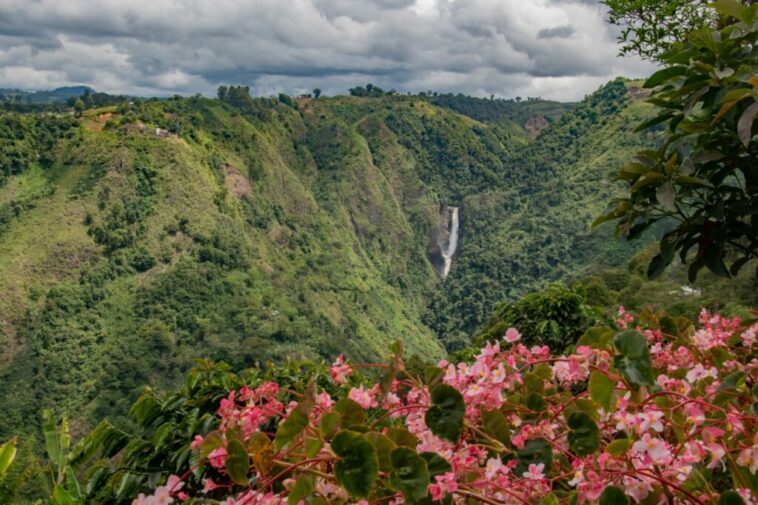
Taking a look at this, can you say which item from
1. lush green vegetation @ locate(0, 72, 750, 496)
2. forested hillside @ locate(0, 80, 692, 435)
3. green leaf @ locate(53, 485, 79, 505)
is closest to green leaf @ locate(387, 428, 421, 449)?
green leaf @ locate(53, 485, 79, 505)

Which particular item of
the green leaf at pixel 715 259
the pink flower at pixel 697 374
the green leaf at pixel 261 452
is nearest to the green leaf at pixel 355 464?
the green leaf at pixel 261 452

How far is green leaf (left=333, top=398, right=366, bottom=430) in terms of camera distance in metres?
1.47

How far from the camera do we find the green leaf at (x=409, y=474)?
1.30m

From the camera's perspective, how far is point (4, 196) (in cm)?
6600

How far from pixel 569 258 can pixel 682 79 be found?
296ft

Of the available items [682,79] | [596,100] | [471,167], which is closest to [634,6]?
[682,79]

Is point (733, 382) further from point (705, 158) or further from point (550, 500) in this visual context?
point (705, 158)

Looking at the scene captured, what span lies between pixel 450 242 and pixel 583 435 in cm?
12311

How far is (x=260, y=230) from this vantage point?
89188 millimetres

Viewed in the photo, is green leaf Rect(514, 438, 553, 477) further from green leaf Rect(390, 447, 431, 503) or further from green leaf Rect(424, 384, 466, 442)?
green leaf Rect(390, 447, 431, 503)

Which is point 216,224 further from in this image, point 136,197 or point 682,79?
point 682,79

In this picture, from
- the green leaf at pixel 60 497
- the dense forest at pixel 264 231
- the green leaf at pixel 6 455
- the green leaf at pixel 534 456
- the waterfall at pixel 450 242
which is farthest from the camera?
the waterfall at pixel 450 242

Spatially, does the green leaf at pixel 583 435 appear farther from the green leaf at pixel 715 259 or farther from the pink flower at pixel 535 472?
the green leaf at pixel 715 259

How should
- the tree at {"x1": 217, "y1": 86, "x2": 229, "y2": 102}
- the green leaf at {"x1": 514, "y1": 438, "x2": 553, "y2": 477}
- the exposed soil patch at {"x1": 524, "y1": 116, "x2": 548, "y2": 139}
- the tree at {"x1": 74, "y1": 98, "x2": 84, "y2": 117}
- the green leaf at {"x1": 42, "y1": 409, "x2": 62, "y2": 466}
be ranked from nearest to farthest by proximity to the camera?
the green leaf at {"x1": 514, "y1": 438, "x2": 553, "y2": 477}, the green leaf at {"x1": 42, "y1": 409, "x2": 62, "y2": 466}, the tree at {"x1": 74, "y1": 98, "x2": 84, "y2": 117}, the tree at {"x1": 217, "y1": 86, "x2": 229, "y2": 102}, the exposed soil patch at {"x1": 524, "y1": 116, "x2": 548, "y2": 139}
